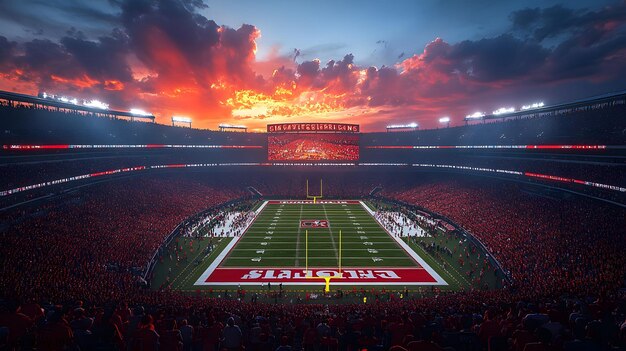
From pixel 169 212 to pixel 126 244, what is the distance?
49.0 ft

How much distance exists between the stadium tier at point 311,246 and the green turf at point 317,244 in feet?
0.90

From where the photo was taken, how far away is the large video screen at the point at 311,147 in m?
75.2

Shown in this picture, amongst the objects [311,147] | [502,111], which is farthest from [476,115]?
[311,147]

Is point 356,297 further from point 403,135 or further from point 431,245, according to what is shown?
point 403,135

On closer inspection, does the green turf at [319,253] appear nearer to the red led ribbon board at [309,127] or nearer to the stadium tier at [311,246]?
the stadium tier at [311,246]

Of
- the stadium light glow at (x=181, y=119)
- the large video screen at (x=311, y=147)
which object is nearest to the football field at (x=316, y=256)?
the large video screen at (x=311, y=147)

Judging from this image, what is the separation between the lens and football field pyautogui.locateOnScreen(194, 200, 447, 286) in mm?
25656

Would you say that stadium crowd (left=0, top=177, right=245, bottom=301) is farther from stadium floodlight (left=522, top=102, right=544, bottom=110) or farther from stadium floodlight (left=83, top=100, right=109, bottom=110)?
stadium floodlight (left=522, top=102, right=544, bottom=110)

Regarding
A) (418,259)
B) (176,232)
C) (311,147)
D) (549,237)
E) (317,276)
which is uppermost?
(311,147)

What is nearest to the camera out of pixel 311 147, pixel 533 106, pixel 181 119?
pixel 533 106

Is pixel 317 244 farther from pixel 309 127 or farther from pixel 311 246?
pixel 309 127

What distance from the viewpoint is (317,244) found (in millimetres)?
34531

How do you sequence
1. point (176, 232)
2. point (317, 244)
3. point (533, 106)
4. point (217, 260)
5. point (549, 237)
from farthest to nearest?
point (533, 106) < point (176, 232) < point (317, 244) < point (217, 260) < point (549, 237)

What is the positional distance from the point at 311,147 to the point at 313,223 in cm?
3378
